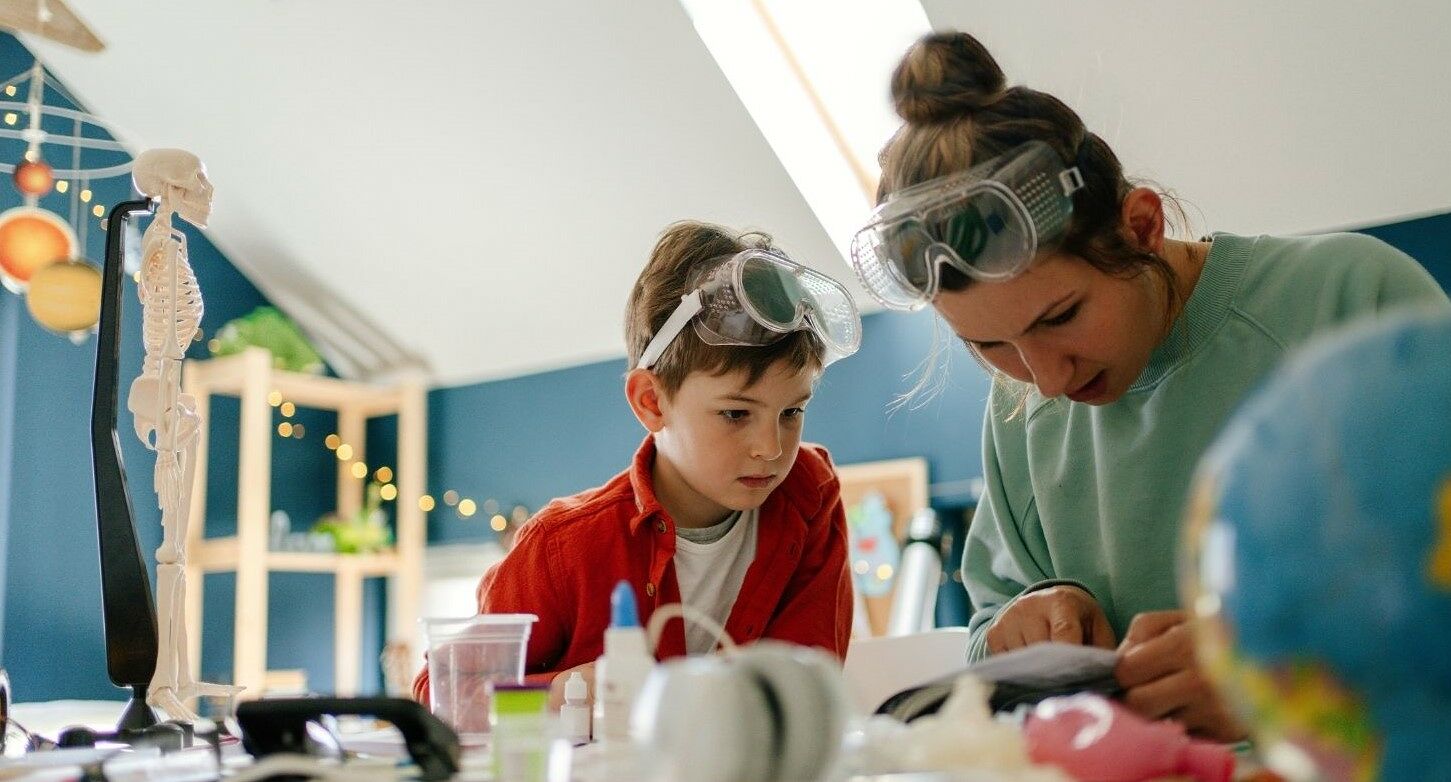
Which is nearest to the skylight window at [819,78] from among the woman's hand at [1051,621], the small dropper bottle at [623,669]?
the woman's hand at [1051,621]

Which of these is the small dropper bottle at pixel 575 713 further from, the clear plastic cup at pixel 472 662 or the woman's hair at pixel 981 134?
the woman's hair at pixel 981 134

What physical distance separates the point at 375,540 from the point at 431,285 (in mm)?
943

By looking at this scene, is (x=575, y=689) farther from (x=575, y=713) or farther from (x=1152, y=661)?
(x=1152, y=661)

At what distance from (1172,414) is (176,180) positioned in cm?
112

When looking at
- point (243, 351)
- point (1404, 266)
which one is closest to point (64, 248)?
point (243, 351)

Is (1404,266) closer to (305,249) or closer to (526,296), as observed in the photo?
(526,296)

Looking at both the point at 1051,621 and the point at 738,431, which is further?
the point at 738,431

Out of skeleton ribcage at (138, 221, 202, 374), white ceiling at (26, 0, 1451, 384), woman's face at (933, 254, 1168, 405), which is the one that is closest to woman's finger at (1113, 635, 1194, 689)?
woman's face at (933, 254, 1168, 405)

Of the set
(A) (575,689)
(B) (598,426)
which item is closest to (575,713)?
(A) (575,689)

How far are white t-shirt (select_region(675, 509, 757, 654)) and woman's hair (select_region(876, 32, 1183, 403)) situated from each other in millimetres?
644

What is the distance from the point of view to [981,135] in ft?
3.76

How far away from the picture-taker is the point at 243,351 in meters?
4.53

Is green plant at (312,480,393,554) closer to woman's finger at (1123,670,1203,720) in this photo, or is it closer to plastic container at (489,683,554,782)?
plastic container at (489,683,554,782)

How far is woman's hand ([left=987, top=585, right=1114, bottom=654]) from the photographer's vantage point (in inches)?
46.0
